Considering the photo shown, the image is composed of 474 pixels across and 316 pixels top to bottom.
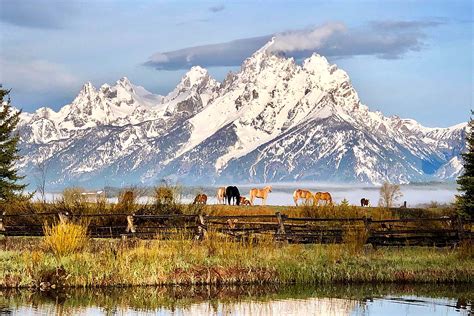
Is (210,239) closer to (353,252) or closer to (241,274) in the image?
(241,274)

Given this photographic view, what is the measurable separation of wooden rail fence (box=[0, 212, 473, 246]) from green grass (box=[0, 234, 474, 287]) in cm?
233

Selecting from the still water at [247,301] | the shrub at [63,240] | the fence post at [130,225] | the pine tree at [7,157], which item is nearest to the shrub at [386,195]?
the pine tree at [7,157]

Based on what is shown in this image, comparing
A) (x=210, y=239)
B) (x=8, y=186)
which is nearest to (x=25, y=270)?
(x=210, y=239)

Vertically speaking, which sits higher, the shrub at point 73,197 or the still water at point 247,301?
the shrub at point 73,197

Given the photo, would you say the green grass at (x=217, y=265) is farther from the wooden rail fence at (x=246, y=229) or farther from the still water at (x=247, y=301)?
the wooden rail fence at (x=246, y=229)

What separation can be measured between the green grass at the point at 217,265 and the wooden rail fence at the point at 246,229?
7.65ft

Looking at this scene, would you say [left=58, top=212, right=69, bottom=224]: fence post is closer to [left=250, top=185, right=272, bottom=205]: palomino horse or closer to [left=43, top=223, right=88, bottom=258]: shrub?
[left=43, top=223, right=88, bottom=258]: shrub

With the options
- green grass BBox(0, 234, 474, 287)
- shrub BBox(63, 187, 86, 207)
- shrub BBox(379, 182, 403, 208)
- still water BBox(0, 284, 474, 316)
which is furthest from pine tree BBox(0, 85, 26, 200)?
shrub BBox(379, 182, 403, 208)

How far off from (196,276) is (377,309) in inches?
247

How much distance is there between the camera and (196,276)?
95.2 feet

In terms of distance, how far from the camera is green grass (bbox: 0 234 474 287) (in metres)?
28.3

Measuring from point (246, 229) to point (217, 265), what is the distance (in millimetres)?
7261

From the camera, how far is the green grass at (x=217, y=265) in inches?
1114

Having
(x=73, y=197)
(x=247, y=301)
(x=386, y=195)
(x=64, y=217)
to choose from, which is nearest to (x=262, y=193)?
(x=73, y=197)
